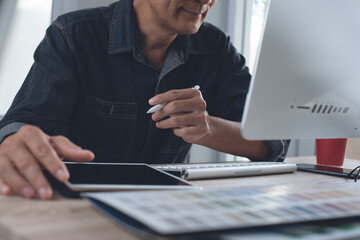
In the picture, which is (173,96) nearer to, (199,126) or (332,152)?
(199,126)

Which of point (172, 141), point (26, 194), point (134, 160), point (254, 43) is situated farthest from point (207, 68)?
point (254, 43)

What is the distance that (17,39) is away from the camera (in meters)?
1.80

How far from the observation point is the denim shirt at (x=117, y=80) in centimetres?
121

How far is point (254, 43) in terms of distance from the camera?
9.77 feet

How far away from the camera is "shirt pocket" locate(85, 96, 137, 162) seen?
128cm

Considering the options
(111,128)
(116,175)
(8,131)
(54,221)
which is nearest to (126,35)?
(111,128)

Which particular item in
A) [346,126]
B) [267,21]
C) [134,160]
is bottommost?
[134,160]

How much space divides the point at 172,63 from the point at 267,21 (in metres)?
0.66

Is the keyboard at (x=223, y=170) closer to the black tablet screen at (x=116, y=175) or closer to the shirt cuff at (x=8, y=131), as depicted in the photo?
the black tablet screen at (x=116, y=175)

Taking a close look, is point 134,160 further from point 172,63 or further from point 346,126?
point 346,126

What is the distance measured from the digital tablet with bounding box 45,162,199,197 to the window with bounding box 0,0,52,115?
1.24m

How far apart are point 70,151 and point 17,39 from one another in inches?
53.2

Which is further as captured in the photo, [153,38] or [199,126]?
[153,38]

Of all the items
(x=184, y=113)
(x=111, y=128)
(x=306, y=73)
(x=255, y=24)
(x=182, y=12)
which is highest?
(x=255, y=24)
